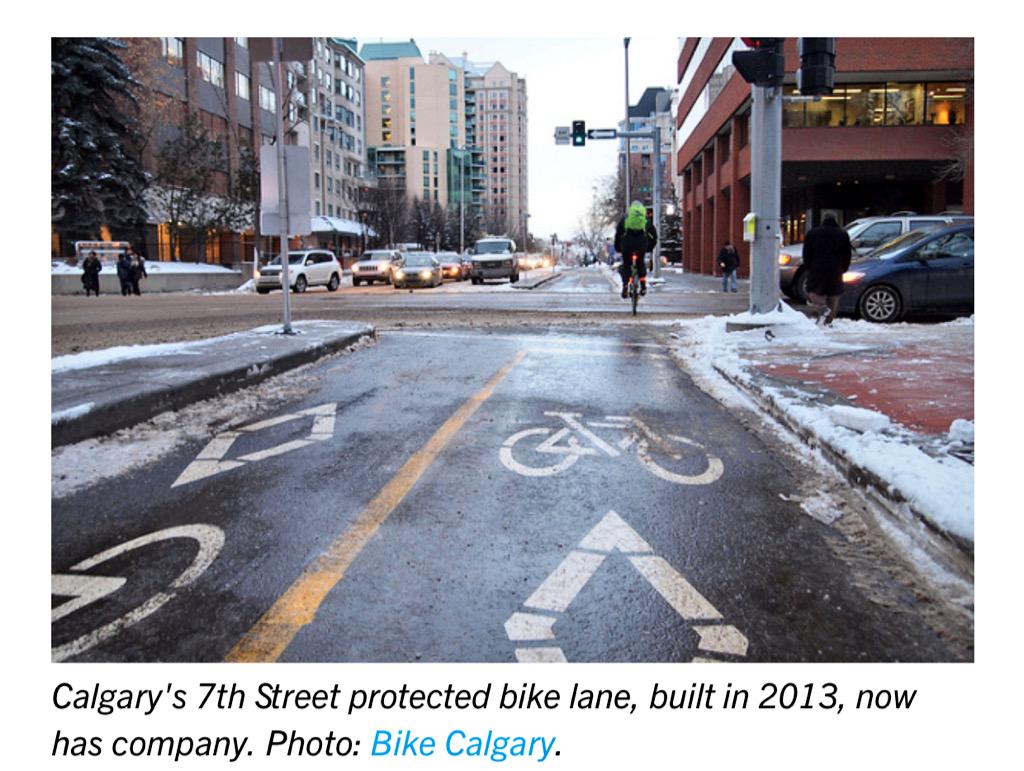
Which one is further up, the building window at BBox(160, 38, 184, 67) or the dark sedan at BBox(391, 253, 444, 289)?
the building window at BBox(160, 38, 184, 67)

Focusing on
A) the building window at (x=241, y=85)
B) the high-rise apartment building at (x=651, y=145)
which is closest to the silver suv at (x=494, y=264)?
the building window at (x=241, y=85)

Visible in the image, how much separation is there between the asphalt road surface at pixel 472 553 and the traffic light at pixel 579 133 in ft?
97.4

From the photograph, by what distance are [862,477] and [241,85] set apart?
63212mm

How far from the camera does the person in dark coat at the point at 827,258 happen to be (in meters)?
12.1

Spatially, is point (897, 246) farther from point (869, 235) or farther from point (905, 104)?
point (905, 104)

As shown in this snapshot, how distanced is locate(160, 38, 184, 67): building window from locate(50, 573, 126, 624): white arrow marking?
51235mm

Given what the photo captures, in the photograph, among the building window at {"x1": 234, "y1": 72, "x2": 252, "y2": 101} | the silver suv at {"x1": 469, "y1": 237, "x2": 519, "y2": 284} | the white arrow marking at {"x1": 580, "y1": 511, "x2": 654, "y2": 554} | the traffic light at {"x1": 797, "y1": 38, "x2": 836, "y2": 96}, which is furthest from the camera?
the building window at {"x1": 234, "y1": 72, "x2": 252, "y2": 101}

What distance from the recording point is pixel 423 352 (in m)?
10.9

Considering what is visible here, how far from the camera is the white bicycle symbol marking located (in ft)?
16.7

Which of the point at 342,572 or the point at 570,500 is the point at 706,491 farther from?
the point at 342,572

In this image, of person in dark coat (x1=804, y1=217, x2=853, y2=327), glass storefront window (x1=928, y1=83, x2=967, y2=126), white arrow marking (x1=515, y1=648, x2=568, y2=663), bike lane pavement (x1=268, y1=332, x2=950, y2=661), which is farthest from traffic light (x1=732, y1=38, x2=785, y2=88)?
glass storefront window (x1=928, y1=83, x2=967, y2=126)

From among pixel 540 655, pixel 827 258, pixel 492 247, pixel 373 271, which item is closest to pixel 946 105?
pixel 492 247

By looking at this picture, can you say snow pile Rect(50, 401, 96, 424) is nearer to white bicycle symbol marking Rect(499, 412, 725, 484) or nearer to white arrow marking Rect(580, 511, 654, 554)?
white bicycle symbol marking Rect(499, 412, 725, 484)

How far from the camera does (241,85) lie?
60.2 m
